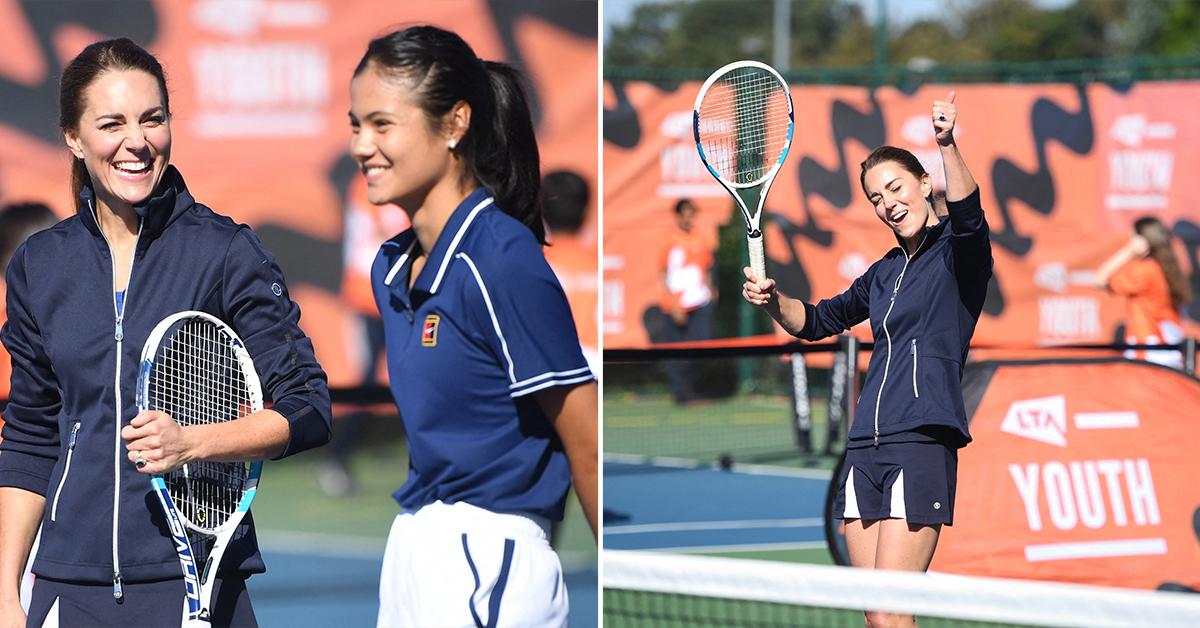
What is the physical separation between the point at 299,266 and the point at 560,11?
236 centimetres

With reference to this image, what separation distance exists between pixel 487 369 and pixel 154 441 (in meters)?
0.55

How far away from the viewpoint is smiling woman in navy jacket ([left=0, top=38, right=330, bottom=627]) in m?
2.58

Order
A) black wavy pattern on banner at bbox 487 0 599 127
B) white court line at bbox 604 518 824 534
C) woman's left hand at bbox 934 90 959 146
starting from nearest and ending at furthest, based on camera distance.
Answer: woman's left hand at bbox 934 90 959 146
white court line at bbox 604 518 824 534
black wavy pattern on banner at bbox 487 0 599 127

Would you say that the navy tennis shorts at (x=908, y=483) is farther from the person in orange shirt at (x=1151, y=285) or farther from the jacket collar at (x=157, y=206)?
the person in orange shirt at (x=1151, y=285)

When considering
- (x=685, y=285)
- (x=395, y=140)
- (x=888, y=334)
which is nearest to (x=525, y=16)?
(x=685, y=285)

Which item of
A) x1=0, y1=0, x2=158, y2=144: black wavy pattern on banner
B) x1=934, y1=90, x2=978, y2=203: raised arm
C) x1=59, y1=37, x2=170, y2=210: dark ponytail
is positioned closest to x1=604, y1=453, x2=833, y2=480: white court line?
x1=0, y1=0, x2=158, y2=144: black wavy pattern on banner

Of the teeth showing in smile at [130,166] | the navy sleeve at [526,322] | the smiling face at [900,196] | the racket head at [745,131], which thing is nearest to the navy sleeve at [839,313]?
the smiling face at [900,196]

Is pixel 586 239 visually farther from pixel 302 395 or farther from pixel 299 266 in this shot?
pixel 302 395

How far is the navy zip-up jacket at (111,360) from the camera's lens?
2.59 meters

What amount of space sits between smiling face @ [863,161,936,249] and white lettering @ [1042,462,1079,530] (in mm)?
2429

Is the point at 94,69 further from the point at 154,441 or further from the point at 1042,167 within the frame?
the point at 1042,167

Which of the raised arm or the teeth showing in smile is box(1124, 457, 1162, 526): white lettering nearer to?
the raised arm

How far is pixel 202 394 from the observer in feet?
8.99

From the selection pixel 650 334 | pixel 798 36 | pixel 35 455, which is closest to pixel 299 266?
pixel 650 334
